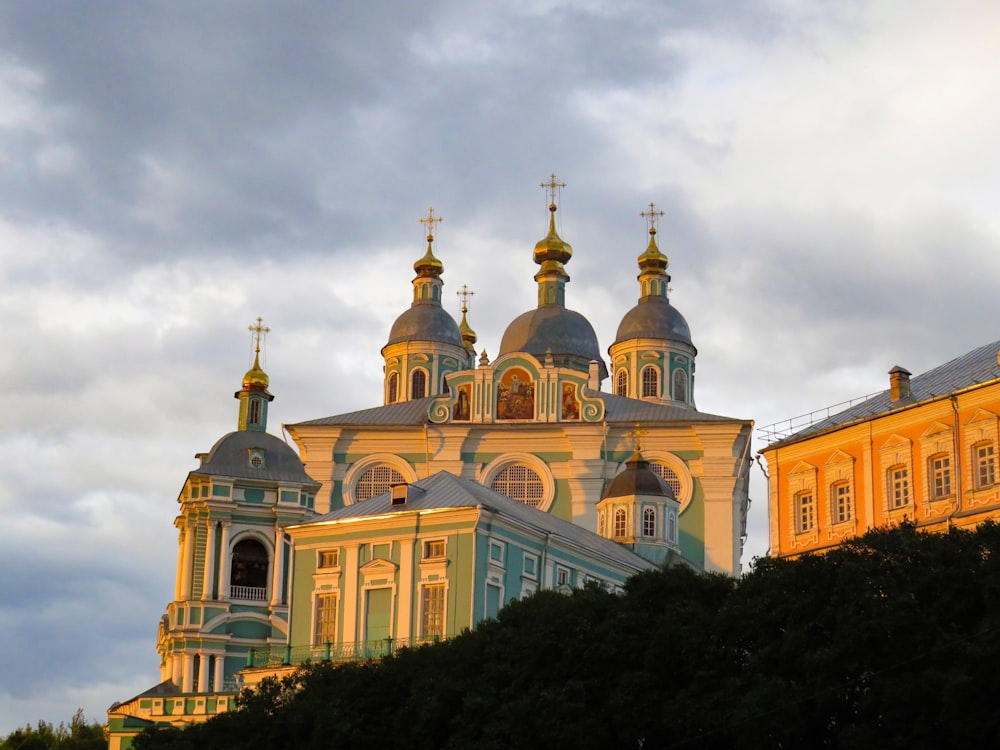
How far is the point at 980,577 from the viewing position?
3014cm

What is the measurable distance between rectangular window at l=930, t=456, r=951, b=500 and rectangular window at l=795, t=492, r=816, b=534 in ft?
11.6

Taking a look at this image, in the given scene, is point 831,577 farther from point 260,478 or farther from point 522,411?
point 522,411

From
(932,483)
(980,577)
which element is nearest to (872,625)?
(980,577)

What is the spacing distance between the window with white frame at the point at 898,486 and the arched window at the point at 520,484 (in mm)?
26800

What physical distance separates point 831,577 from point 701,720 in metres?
3.33

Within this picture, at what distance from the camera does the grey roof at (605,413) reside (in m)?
69.4

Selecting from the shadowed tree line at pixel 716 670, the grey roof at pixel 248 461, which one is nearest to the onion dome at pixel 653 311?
the grey roof at pixel 248 461

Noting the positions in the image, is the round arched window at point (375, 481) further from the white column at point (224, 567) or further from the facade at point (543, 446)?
the white column at point (224, 567)

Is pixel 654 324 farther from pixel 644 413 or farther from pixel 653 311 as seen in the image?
pixel 644 413

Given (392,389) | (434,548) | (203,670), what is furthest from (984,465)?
(392,389)

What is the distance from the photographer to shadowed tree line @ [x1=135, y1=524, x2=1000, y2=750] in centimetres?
2923

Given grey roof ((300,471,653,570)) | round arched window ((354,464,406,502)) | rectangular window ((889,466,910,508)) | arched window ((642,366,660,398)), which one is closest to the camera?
rectangular window ((889,466,910,508))

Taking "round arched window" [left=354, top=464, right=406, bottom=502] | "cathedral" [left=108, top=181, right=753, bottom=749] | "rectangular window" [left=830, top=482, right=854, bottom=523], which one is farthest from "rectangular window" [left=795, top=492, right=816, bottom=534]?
"round arched window" [left=354, top=464, right=406, bottom=502]

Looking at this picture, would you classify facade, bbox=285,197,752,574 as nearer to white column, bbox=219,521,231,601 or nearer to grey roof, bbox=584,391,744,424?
grey roof, bbox=584,391,744,424
